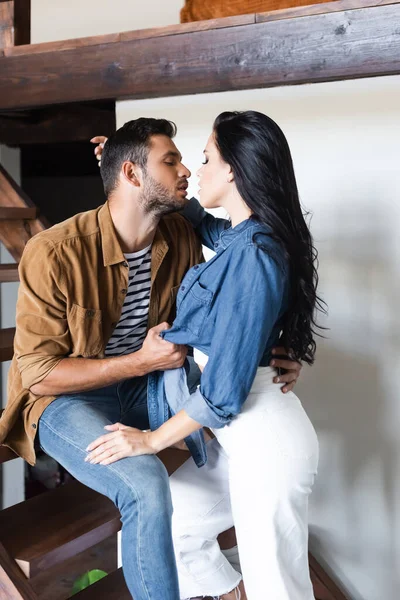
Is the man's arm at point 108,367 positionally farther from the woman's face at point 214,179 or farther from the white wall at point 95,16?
the white wall at point 95,16

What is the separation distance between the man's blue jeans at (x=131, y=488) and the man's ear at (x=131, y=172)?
2.08 feet

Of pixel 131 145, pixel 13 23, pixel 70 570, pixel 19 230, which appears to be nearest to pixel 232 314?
pixel 131 145

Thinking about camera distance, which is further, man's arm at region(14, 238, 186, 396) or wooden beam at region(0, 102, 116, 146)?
wooden beam at region(0, 102, 116, 146)

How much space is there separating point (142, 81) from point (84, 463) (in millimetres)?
1173

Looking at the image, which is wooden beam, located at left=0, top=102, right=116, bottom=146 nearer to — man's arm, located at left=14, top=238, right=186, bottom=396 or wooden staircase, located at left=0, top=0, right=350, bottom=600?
wooden staircase, located at left=0, top=0, right=350, bottom=600

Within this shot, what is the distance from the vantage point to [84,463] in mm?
2037

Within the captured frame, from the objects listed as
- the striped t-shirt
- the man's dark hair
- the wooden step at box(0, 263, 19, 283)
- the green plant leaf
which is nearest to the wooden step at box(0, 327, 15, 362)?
the wooden step at box(0, 263, 19, 283)

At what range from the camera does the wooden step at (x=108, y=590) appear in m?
2.28

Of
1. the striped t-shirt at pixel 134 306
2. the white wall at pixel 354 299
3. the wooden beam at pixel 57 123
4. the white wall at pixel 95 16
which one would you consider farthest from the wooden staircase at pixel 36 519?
the white wall at pixel 95 16

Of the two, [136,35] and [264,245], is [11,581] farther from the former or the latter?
[136,35]

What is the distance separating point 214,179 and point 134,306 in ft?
1.67

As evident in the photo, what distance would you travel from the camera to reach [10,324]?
4793 mm

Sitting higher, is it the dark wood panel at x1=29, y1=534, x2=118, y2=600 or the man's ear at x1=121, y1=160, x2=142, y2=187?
the man's ear at x1=121, y1=160, x2=142, y2=187

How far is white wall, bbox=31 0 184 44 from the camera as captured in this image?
3.78 metres
